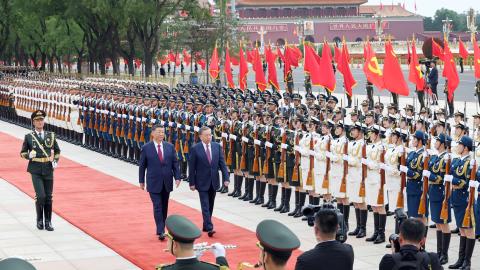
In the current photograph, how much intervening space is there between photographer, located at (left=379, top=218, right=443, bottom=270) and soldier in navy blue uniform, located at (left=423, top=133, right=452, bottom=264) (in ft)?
17.0

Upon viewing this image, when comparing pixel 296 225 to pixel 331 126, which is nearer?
pixel 296 225

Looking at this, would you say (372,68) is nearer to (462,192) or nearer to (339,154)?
(339,154)

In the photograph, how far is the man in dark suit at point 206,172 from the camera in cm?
1315

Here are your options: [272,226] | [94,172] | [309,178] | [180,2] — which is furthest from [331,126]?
[180,2]

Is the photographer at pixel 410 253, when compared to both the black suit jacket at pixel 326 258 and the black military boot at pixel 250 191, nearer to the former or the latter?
the black suit jacket at pixel 326 258

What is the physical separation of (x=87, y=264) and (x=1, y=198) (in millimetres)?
5769

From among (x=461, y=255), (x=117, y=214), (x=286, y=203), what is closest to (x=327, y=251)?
(x=461, y=255)

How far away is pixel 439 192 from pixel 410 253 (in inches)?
220

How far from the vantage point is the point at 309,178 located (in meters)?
14.4

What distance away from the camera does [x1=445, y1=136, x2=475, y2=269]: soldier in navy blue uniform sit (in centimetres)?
1122

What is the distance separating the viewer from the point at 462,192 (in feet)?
37.3

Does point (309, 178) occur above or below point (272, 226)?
below

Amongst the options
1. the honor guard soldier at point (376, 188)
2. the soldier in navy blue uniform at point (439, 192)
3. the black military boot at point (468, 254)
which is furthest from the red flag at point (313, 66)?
the black military boot at point (468, 254)

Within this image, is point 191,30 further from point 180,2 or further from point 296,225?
point 296,225
